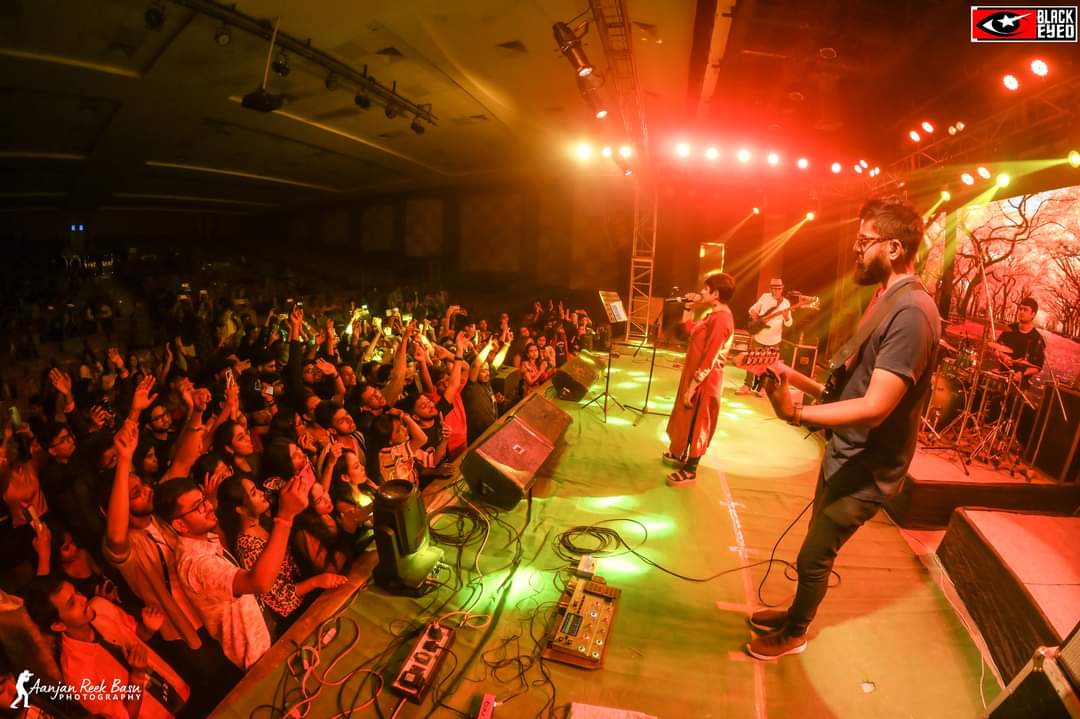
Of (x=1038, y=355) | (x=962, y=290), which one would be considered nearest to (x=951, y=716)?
(x=1038, y=355)

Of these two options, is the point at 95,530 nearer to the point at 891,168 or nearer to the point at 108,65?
the point at 108,65

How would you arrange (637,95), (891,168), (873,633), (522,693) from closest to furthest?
(522,693), (873,633), (637,95), (891,168)

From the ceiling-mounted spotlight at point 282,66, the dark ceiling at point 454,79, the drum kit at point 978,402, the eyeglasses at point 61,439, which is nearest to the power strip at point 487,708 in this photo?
the eyeglasses at point 61,439

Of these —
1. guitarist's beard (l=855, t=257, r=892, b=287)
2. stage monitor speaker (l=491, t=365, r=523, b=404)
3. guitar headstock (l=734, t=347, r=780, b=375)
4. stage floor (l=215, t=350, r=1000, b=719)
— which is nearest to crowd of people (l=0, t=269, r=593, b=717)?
stage floor (l=215, t=350, r=1000, b=719)

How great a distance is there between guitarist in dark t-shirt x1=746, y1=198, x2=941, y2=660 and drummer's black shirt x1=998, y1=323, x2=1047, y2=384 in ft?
15.0

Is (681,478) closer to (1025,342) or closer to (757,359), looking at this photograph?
(757,359)

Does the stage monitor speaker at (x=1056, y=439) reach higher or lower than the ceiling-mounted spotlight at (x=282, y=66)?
lower

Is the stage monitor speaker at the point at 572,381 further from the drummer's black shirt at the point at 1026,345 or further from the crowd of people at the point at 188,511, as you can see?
the drummer's black shirt at the point at 1026,345

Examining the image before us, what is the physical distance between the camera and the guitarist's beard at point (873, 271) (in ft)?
5.89

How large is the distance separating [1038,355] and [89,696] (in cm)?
742

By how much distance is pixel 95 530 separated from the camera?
93.4 inches

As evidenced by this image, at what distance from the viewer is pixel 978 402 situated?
5262mm

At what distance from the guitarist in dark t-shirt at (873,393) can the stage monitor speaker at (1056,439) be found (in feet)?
12.0

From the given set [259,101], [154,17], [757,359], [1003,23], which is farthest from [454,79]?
[757,359]
